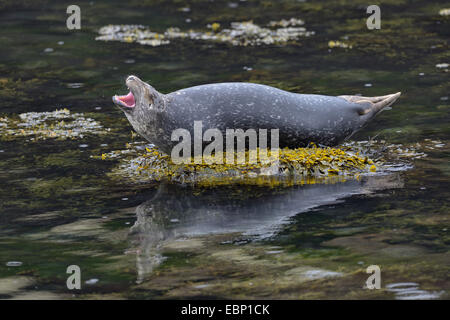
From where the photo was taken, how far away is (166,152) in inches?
301

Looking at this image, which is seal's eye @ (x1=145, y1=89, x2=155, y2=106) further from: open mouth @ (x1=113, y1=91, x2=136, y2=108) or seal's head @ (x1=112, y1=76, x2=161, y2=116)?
open mouth @ (x1=113, y1=91, x2=136, y2=108)

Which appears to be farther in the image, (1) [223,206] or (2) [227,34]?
(2) [227,34]

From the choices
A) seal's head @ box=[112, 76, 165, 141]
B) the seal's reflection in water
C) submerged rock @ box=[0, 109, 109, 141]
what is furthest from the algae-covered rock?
submerged rock @ box=[0, 109, 109, 141]

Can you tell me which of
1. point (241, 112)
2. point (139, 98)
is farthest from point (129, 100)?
point (241, 112)

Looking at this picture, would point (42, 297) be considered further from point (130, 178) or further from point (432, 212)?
point (432, 212)

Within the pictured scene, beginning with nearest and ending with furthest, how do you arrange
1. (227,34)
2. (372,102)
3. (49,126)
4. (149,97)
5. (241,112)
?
(149,97) < (241,112) < (372,102) < (49,126) < (227,34)

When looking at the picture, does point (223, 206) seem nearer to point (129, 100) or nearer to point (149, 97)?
point (149, 97)

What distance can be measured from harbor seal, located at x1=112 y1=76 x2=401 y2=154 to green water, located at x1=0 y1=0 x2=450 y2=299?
2.02 ft

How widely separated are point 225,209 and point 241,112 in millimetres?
1224

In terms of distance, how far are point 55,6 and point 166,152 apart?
8737mm

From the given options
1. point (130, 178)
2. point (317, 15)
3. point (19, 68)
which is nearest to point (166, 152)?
point (130, 178)

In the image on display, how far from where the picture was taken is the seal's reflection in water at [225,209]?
6.25 metres

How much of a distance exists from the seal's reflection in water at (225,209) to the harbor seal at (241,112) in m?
0.65

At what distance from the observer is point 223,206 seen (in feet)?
22.4
